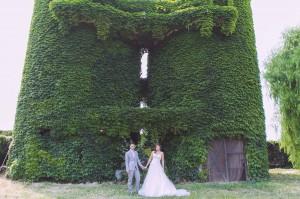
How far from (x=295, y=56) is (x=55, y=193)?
48.4 ft

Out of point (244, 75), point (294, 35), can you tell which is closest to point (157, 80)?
point (244, 75)

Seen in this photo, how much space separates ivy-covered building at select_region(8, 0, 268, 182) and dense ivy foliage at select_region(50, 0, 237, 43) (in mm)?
50

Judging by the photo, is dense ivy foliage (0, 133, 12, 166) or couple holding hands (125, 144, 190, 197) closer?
couple holding hands (125, 144, 190, 197)

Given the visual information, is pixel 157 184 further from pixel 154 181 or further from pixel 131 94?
pixel 131 94

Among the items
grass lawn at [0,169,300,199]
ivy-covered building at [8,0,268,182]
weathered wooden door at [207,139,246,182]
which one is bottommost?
grass lawn at [0,169,300,199]

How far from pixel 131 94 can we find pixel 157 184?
6.62 metres

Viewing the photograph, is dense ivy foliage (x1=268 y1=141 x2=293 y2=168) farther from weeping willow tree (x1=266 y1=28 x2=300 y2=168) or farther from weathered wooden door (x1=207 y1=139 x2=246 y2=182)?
weathered wooden door (x1=207 y1=139 x2=246 y2=182)

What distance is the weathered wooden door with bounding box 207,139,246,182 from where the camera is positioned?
16484 millimetres

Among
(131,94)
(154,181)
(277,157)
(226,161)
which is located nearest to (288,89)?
(226,161)

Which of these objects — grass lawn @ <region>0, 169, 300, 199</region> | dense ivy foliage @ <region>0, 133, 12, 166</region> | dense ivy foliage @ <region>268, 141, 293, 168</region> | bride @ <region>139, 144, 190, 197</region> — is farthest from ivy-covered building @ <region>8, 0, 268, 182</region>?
dense ivy foliage @ <region>268, 141, 293, 168</region>

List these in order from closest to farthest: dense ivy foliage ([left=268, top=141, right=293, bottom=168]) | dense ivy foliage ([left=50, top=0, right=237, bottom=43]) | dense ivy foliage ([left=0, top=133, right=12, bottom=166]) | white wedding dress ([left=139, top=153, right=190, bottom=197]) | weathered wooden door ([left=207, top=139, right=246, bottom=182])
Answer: white wedding dress ([left=139, top=153, right=190, bottom=197]) < weathered wooden door ([left=207, top=139, right=246, bottom=182]) < dense ivy foliage ([left=50, top=0, right=237, bottom=43]) < dense ivy foliage ([left=0, top=133, right=12, bottom=166]) < dense ivy foliage ([left=268, top=141, right=293, bottom=168])

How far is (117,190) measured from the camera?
13453 millimetres

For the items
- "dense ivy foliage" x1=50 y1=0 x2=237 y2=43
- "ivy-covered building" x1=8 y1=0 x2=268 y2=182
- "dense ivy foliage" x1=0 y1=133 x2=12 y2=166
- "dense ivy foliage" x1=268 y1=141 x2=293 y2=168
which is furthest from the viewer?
"dense ivy foliage" x1=268 y1=141 x2=293 y2=168

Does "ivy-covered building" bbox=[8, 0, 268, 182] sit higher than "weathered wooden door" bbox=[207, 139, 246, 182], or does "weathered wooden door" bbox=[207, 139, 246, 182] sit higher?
Answer: "ivy-covered building" bbox=[8, 0, 268, 182]
